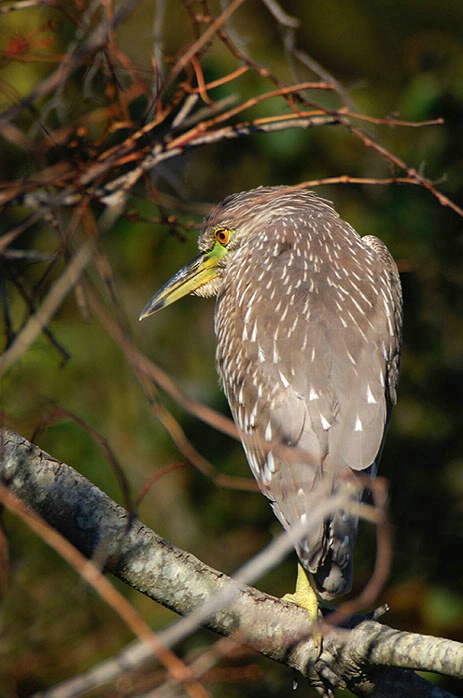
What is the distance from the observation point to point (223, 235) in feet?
13.5

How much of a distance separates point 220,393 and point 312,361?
2.16 meters

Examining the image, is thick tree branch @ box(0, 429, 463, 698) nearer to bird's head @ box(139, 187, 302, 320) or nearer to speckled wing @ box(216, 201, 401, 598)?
speckled wing @ box(216, 201, 401, 598)

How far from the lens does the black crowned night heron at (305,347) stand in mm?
3010

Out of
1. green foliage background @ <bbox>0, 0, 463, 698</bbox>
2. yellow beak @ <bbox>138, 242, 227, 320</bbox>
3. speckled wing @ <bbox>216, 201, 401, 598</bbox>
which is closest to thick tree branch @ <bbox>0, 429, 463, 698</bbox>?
speckled wing @ <bbox>216, 201, 401, 598</bbox>

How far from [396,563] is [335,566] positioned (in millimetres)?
2084

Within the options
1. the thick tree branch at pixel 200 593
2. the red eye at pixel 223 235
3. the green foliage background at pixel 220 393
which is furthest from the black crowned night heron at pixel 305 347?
the green foliage background at pixel 220 393

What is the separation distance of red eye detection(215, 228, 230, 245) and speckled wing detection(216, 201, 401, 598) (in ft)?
0.58

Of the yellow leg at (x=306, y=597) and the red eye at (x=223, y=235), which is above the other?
the red eye at (x=223, y=235)

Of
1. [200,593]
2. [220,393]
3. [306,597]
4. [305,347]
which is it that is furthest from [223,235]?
[200,593]

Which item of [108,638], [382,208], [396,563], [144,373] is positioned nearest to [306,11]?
[382,208]

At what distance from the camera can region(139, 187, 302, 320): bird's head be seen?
4062 mm

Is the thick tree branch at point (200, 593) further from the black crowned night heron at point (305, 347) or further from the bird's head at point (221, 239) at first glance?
the bird's head at point (221, 239)

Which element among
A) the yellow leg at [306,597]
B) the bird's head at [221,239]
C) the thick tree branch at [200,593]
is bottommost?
the thick tree branch at [200,593]

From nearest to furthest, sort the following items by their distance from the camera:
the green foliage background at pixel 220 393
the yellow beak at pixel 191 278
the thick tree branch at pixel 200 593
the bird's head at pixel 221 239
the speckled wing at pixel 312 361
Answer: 1. the thick tree branch at pixel 200 593
2. the speckled wing at pixel 312 361
3. the bird's head at pixel 221 239
4. the yellow beak at pixel 191 278
5. the green foliage background at pixel 220 393
